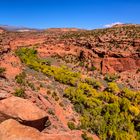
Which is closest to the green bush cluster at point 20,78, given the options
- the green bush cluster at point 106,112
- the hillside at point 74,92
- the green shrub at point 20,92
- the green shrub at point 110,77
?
the hillside at point 74,92

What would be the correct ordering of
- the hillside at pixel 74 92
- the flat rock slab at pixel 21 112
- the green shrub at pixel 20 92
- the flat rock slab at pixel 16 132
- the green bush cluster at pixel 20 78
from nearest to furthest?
the flat rock slab at pixel 16 132, the flat rock slab at pixel 21 112, the hillside at pixel 74 92, the green shrub at pixel 20 92, the green bush cluster at pixel 20 78

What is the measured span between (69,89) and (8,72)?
844 centimetres

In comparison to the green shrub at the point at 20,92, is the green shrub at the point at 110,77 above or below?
below

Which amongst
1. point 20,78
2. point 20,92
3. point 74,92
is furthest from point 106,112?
point 20,92

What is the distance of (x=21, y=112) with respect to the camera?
22.2 meters

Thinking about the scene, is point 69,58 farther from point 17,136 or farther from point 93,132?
point 17,136

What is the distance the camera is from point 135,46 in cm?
6419

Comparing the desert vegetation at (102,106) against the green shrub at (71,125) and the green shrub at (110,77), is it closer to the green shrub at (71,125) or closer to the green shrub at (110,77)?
the green shrub at (71,125)

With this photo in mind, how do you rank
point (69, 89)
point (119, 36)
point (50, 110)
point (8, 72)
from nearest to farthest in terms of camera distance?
point (50, 110) < point (8, 72) < point (69, 89) < point (119, 36)

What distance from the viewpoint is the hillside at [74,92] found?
22.8 metres

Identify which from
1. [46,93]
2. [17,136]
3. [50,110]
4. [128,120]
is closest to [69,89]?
[46,93]

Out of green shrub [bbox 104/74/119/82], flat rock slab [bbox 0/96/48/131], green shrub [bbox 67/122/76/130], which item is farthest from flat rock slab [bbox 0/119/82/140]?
green shrub [bbox 104/74/119/82]

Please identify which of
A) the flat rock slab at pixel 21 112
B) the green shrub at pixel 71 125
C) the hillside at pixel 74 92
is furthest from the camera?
the green shrub at pixel 71 125

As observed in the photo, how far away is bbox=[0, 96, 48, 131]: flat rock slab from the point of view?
71.6 ft
